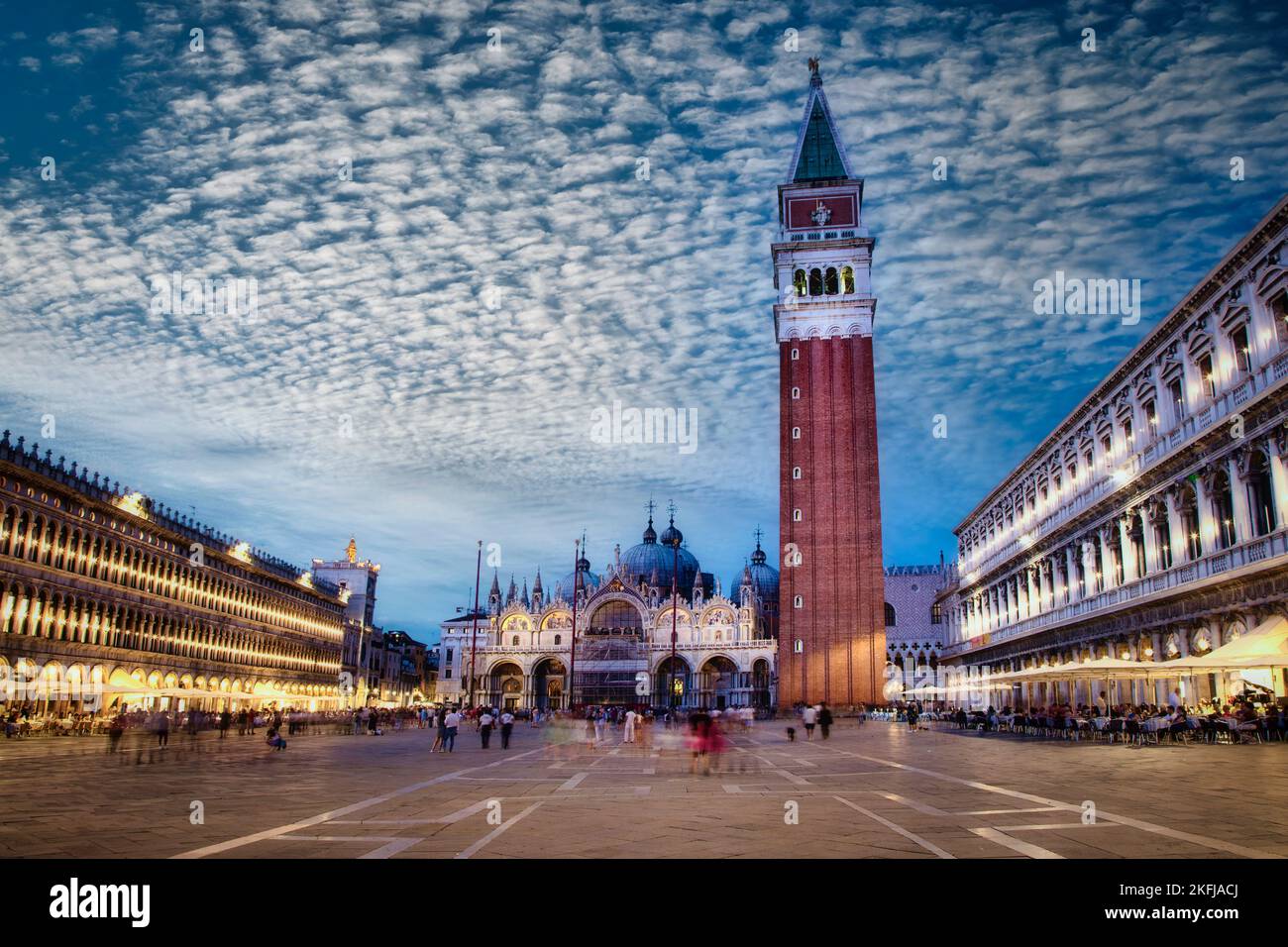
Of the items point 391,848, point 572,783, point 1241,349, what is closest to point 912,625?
point 1241,349

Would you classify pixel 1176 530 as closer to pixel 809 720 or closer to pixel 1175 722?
pixel 1175 722

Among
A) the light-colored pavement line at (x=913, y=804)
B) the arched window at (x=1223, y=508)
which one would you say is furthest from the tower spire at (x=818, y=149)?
the light-colored pavement line at (x=913, y=804)

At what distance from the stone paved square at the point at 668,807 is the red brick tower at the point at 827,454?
41049mm

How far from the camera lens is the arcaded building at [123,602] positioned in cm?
4162

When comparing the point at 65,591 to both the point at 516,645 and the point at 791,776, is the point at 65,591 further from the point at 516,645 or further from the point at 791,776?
the point at 516,645

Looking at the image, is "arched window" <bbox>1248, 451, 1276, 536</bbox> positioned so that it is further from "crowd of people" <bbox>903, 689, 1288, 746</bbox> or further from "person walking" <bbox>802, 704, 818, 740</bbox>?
"person walking" <bbox>802, 704, 818, 740</bbox>

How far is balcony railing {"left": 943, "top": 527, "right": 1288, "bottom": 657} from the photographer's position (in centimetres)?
2436

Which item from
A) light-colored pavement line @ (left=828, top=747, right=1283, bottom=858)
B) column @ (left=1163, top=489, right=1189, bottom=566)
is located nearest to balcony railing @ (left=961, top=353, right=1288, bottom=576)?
column @ (left=1163, top=489, right=1189, bottom=566)

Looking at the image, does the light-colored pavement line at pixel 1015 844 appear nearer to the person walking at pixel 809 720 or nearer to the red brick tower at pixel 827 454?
the person walking at pixel 809 720

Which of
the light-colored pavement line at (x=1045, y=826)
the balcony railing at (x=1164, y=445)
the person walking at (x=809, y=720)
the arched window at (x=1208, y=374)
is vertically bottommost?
the person walking at (x=809, y=720)

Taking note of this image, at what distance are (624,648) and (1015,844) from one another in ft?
282

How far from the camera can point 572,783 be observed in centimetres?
1684

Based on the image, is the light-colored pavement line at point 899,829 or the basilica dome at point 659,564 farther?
the basilica dome at point 659,564
